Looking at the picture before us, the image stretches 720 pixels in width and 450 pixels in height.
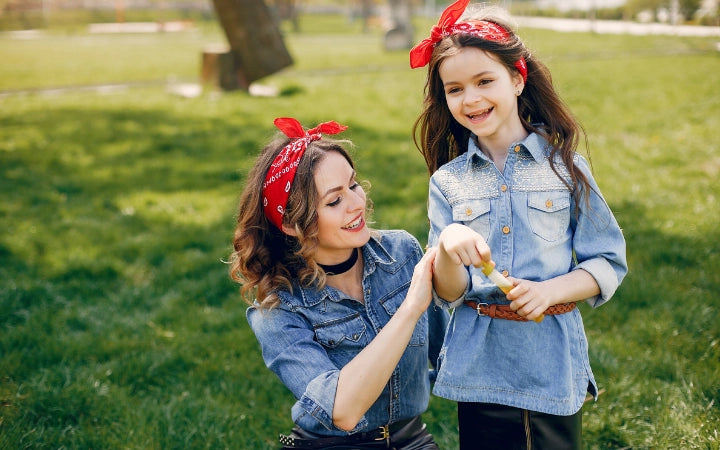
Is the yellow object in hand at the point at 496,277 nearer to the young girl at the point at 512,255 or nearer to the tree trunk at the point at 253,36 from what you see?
the young girl at the point at 512,255

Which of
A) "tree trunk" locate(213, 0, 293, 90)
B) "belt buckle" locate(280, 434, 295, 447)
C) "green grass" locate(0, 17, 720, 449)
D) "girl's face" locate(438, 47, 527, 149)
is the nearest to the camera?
"girl's face" locate(438, 47, 527, 149)

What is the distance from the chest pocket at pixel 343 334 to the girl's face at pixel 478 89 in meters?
0.69

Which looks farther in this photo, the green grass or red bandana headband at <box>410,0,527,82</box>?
the green grass

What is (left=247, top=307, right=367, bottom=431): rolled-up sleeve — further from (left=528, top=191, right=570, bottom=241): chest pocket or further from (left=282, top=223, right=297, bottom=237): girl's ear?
(left=528, top=191, right=570, bottom=241): chest pocket

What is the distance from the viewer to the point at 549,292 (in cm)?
183

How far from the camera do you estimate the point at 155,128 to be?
809 centimetres

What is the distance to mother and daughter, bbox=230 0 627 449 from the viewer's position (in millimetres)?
1911

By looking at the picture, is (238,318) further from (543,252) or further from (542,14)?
(542,14)

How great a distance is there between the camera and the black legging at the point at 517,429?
1938 mm

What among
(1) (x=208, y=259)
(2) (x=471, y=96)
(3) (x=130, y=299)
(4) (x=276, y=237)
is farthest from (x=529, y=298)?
(1) (x=208, y=259)

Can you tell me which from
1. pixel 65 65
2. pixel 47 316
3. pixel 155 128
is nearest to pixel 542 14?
pixel 65 65

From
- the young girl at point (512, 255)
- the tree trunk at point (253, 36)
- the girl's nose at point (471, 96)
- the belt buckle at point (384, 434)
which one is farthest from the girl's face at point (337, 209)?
the tree trunk at point (253, 36)

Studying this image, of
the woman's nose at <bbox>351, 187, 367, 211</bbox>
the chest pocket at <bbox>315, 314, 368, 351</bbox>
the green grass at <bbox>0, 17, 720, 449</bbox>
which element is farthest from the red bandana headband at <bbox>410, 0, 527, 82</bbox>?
the green grass at <bbox>0, 17, 720, 449</bbox>

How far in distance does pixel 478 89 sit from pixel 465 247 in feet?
1.71
